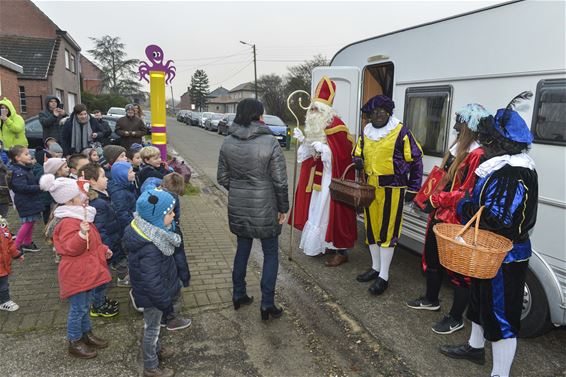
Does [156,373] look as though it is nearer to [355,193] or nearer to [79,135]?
[355,193]

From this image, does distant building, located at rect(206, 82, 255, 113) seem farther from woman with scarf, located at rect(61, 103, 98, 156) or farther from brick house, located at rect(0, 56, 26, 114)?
woman with scarf, located at rect(61, 103, 98, 156)

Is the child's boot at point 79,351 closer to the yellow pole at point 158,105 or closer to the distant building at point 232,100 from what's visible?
the yellow pole at point 158,105

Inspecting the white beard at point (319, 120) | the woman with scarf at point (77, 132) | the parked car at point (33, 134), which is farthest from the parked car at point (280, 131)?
the white beard at point (319, 120)

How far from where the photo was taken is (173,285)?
2.93m

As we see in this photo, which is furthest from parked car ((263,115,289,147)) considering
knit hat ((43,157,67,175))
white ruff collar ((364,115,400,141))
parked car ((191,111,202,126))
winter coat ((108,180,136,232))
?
parked car ((191,111,202,126))

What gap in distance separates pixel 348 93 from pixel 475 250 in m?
3.97

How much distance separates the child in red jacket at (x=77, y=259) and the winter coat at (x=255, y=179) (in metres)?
1.21

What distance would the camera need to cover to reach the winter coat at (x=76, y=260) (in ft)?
9.46

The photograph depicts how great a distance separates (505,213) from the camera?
257 cm

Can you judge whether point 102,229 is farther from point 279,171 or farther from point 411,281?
point 411,281

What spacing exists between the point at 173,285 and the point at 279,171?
1.31 m

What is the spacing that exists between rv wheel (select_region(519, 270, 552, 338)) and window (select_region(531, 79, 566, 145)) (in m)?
1.15

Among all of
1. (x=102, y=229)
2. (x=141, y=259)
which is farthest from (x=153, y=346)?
(x=102, y=229)

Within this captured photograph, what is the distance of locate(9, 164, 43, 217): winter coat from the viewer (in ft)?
15.6
